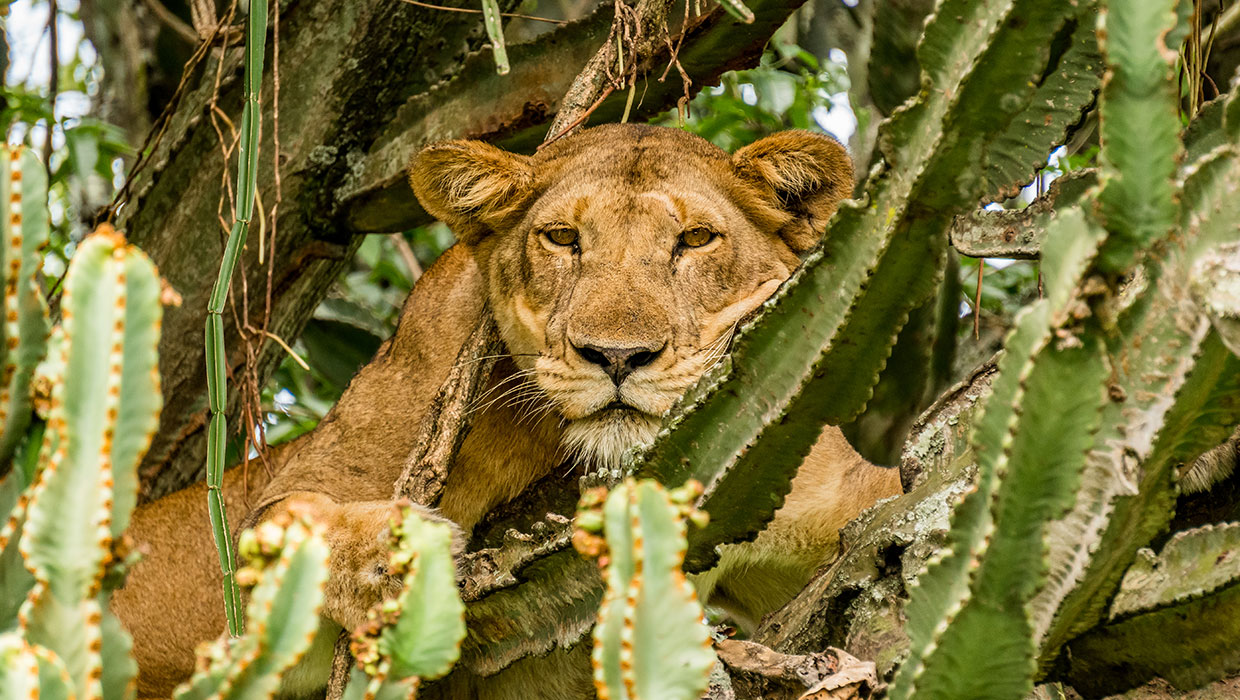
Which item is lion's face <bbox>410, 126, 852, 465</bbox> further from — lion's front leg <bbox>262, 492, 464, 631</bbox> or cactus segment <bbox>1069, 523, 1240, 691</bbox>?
cactus segment <bbox>1069, 523, 1240, 691</bbox>

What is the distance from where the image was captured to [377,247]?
5.04 meters

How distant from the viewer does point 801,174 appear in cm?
330

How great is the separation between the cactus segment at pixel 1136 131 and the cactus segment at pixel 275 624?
792mm

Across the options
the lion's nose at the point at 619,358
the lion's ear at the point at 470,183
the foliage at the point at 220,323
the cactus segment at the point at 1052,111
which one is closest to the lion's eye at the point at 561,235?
the lion's ear at the point at 470,183

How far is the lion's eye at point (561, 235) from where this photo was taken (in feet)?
10.4

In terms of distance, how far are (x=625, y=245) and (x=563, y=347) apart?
0.35 meters

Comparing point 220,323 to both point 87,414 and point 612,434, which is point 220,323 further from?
point 87,414

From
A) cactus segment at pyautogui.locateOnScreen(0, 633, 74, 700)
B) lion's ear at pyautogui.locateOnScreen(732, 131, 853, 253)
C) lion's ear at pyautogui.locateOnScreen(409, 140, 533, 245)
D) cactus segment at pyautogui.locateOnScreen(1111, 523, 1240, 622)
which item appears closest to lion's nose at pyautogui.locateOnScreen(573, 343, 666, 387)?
lion's ear at pyautogui.locateOnScreen(409, 140, 533, 245)

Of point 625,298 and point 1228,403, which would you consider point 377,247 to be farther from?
point 1228,403

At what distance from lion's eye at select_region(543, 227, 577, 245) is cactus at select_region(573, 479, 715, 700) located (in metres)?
→ 2.06

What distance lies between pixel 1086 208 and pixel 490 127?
2.35 meters

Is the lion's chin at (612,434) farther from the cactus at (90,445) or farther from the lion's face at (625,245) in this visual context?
the cactus at (90,445)

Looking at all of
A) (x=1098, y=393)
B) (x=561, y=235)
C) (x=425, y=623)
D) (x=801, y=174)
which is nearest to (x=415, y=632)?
(x=425, y=623)

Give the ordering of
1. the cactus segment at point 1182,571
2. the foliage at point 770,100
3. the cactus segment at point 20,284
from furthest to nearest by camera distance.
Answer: the foliage at point 770,100, the cactus segment at point 1182,571, the cactus segment at point 20,284
